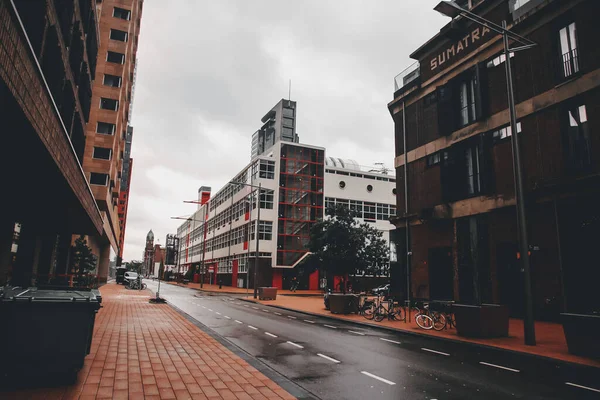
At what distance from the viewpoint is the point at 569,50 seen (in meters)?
18.4

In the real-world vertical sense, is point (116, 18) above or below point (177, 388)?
above

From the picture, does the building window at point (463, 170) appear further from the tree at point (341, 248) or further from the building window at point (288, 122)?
the building window at point (288, 122)

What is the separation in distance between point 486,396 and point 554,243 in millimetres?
14097

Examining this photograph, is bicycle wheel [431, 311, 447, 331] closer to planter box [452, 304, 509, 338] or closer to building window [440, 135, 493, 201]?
planter box [452, 304, 509, 338]

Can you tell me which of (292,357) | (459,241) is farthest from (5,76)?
(459,241)

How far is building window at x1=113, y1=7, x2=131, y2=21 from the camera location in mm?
43656

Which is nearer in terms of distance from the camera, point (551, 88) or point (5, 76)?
point (5, 76)

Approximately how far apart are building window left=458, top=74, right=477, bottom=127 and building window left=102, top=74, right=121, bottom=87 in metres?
34.5

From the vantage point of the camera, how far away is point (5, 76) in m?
5.02

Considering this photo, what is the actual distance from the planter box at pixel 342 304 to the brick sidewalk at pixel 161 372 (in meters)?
11.9

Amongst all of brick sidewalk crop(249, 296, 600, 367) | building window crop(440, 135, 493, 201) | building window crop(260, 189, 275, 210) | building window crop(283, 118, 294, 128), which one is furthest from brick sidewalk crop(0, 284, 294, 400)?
building window crop(283, 118, 294, 128)

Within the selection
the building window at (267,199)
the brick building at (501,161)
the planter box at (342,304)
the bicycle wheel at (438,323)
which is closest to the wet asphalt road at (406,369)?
the bicycle wheel at (438,323)

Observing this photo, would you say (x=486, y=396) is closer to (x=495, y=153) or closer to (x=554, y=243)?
(x=554, y=243)

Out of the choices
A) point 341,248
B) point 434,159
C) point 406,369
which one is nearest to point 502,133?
point 434,159
